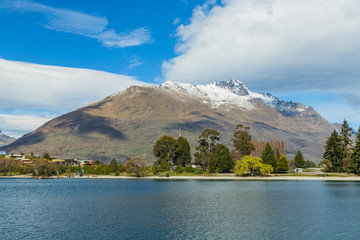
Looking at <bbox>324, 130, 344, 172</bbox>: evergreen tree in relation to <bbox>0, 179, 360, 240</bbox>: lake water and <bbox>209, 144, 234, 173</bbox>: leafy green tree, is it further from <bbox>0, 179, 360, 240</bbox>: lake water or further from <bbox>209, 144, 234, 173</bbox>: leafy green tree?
<bbox>0, 179, 360, 240</bbox>: lake water

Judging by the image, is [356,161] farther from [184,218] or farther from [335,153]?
[184,218]

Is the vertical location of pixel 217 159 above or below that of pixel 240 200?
above

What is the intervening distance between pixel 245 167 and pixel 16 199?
108284 mm

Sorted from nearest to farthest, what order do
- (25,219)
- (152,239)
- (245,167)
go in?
(152,239)
(25,219)
(245,167)

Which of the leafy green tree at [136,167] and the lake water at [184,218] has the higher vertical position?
the leafy green tree at [136,167]

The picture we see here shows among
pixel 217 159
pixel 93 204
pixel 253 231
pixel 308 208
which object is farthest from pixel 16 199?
pixel 217 159

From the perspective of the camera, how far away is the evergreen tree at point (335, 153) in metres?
167

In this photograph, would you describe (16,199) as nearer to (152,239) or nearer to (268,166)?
(152,239)

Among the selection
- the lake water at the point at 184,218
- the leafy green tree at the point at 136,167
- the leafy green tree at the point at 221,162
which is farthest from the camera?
the leafy green tree at the point at 136,167

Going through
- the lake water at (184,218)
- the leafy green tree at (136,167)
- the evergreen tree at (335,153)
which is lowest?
the lake water at (184,218)

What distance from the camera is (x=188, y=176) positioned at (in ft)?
614

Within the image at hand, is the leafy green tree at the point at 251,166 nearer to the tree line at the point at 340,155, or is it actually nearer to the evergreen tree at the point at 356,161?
the tree line at the point at 340,155

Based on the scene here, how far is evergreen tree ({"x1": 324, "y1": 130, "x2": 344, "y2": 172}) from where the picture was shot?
167125mm

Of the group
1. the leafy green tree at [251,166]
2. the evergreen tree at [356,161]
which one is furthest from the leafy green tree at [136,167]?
Answer: the evergreen tree at [356,161]
